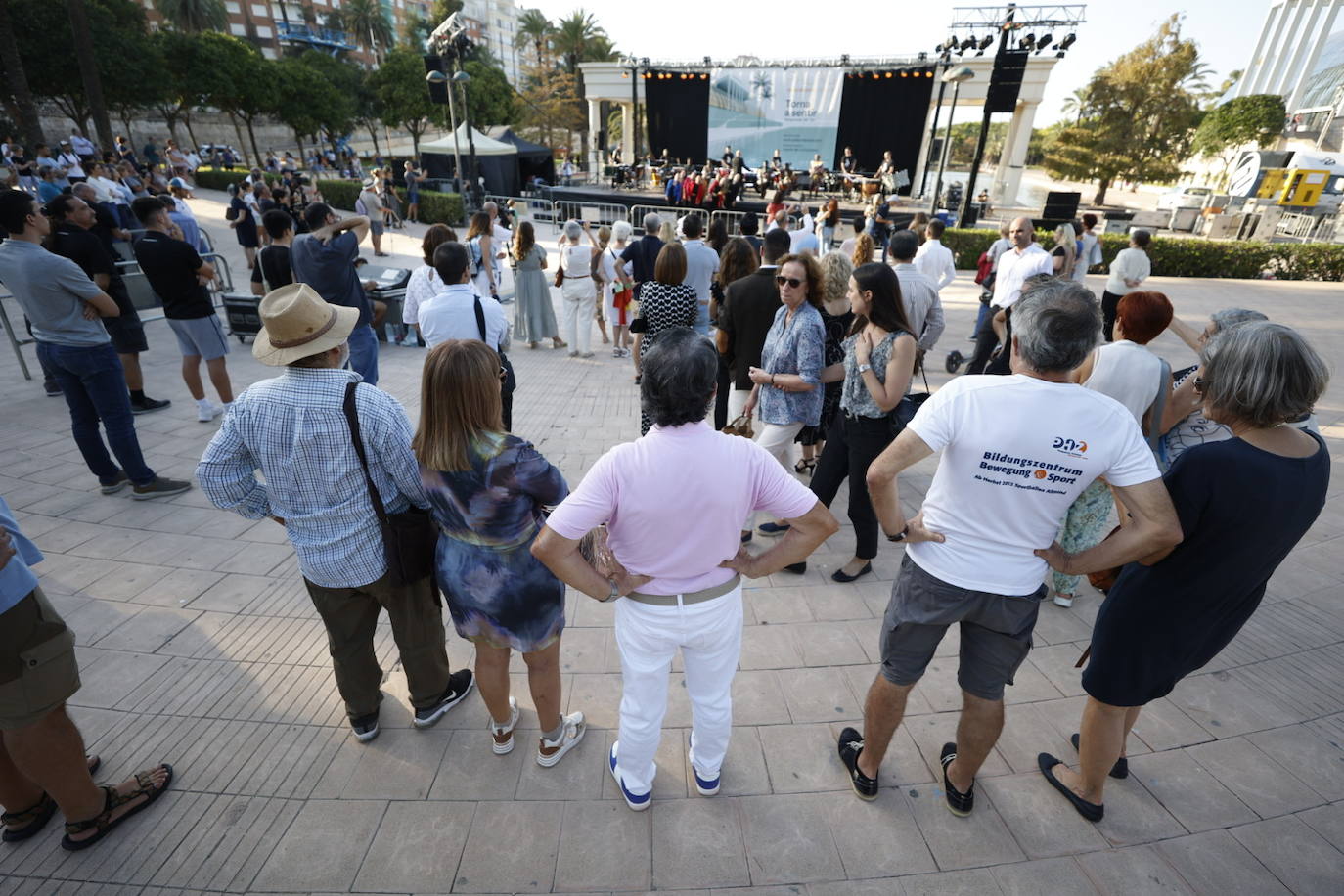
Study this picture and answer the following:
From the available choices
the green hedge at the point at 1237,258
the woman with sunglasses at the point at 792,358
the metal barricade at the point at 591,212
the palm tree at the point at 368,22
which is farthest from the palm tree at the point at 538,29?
the woman with sunglasses at the point at 792,358

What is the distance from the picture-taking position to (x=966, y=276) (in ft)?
46.3

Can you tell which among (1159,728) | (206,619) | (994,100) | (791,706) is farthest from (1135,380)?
(994,100)

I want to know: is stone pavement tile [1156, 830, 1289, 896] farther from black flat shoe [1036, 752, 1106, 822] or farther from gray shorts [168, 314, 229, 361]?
gray shorts [168, 314, 229, 361]

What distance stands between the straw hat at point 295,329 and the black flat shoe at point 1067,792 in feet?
10.1

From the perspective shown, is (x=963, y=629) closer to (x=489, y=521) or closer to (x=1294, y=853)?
(x=1294, y=853)

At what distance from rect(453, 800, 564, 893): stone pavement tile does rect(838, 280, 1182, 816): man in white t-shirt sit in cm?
123

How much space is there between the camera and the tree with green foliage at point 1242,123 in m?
32.6

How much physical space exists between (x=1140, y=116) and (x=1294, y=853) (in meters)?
33.4

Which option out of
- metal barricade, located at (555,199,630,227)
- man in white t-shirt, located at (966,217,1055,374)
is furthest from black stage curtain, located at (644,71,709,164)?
man in white t-shirt, located at (966,217,1055,374)

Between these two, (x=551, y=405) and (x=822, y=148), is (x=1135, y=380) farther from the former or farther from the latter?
(x=822, y=148)

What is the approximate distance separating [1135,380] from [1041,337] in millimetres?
1736

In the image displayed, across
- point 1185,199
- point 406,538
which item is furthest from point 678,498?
point 1185,199

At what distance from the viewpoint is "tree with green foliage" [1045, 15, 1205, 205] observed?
82.3ft

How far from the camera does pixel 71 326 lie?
3777 millimetres
